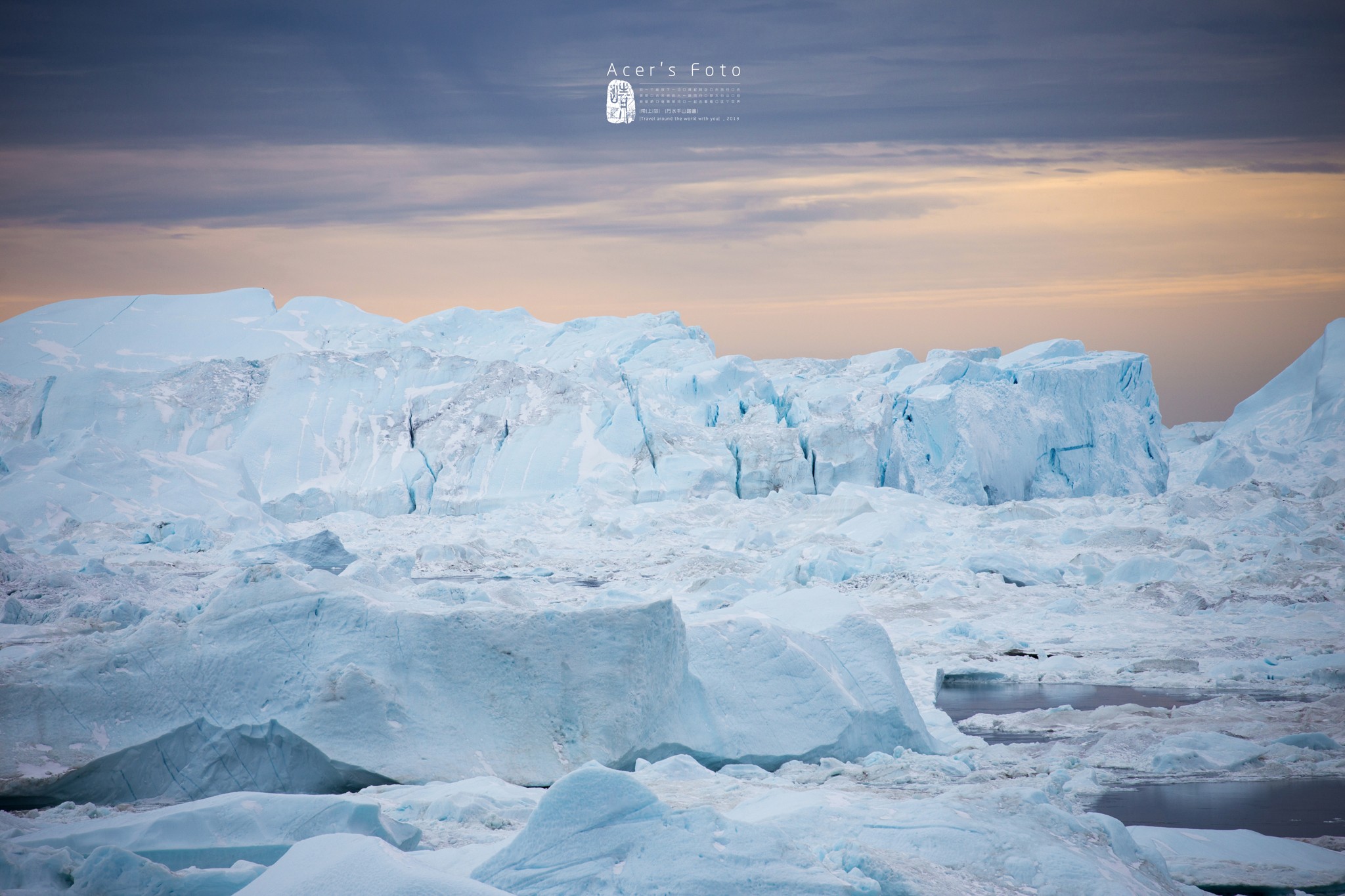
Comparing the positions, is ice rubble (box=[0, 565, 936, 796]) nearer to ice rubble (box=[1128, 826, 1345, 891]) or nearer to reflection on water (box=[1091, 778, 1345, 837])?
reflection on water (box=[1091, 778, 1345, 837])

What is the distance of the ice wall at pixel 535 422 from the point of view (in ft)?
A: 69.9

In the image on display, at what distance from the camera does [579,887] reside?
317 cm

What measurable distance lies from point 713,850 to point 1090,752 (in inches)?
135

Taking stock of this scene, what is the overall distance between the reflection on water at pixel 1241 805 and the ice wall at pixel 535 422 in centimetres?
1464

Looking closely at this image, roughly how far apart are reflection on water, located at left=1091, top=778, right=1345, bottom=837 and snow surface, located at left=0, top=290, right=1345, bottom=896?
21 cm

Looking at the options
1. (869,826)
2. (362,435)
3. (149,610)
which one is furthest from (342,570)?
(362,435)

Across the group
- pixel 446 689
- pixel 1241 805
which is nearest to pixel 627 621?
pixel 446 689

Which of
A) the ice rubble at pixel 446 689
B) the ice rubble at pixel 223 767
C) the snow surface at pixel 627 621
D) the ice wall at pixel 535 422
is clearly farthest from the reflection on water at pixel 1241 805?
the ice wall at pixel 535 422

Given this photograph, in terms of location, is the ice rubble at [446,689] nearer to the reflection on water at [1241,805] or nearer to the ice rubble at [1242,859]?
the reflection on water at [1241,805]

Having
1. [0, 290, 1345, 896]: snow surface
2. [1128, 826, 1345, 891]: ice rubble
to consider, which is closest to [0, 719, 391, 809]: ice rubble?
[0, 290, 1345, 896]: snow surface

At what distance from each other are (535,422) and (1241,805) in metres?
18.5

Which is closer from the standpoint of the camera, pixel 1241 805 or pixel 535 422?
pixel 1241 805

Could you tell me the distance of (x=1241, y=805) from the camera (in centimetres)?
504

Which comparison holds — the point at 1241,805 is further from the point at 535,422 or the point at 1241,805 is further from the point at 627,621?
the point at 535,422
